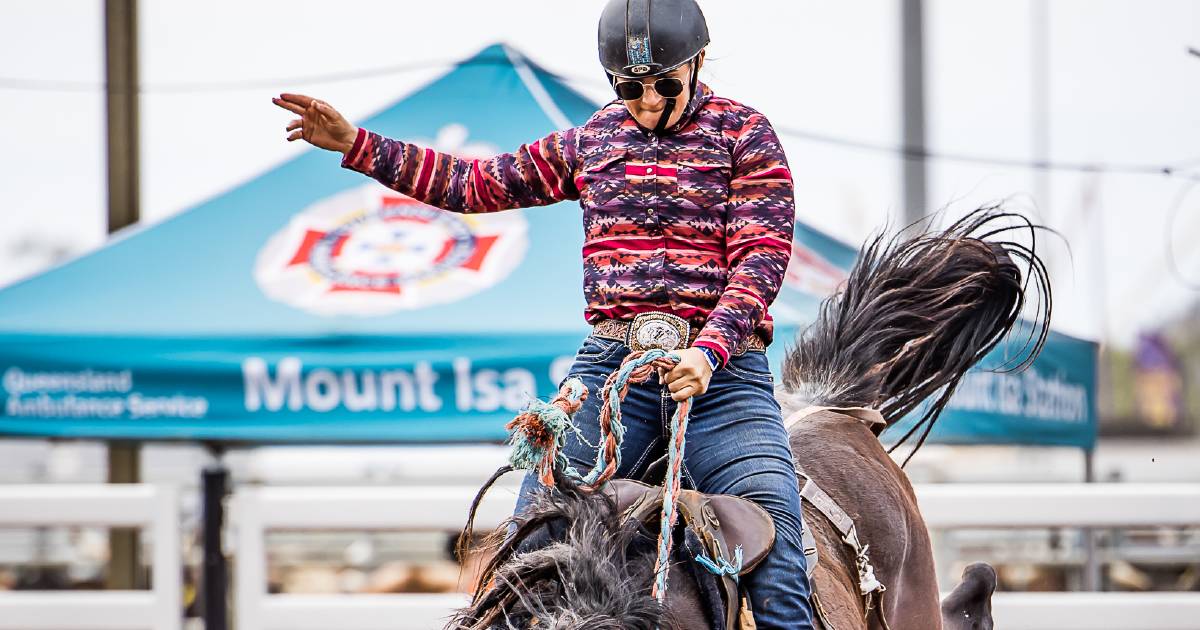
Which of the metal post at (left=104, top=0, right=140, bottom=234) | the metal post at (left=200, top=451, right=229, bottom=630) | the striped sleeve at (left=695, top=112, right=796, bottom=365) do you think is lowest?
the metal post at (left=200, top=451, right=229, bottom=630)

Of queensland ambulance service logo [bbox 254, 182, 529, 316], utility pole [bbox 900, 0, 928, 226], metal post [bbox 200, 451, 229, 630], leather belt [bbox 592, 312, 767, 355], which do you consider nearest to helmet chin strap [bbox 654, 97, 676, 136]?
leather belt [bbox 592, 312, 767, 355]

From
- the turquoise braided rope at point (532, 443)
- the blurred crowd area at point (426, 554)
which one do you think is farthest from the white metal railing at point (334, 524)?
the turquoise braided rope at point (532, 443)

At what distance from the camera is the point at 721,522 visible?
2.42 metres

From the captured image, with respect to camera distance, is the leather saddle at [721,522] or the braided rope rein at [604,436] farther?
the leather saddle at [721,522]

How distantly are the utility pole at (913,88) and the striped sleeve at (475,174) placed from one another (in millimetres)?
4657

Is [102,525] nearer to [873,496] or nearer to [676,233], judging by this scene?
[873,496]

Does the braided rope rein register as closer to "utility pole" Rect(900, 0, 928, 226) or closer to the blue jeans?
the blue jeans

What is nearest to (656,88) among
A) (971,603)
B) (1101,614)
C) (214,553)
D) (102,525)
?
(971,603)

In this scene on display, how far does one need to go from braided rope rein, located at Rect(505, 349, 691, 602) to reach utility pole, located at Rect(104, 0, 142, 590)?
4718 millimetres

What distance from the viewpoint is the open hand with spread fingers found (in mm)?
2586

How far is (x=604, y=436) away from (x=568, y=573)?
26cm

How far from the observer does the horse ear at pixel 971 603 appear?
156 inches

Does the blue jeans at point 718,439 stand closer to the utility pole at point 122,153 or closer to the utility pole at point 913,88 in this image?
the utility pole at point 122,153

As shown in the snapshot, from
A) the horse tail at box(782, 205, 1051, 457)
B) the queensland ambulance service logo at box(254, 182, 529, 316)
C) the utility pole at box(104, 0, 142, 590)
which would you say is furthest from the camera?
the utility pole at box(104, 0, 142, 590)
